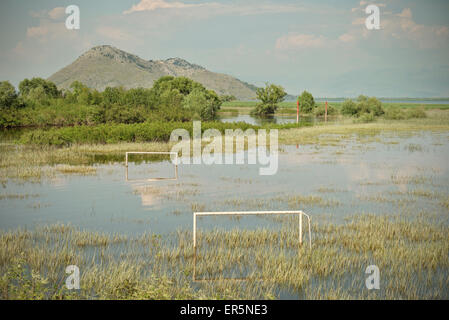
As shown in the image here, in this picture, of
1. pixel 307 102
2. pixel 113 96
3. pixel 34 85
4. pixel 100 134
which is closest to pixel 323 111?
pixel 307 102

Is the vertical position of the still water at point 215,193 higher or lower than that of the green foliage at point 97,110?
lower

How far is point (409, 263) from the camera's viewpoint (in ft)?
26.2

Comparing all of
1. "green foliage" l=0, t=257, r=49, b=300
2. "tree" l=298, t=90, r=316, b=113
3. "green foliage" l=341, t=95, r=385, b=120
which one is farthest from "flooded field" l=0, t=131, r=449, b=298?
"tree" l=298, t=90, r=316, b=113

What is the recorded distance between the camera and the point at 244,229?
399 inches

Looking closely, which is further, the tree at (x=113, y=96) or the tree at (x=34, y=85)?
the tree at (x=34, y=85)

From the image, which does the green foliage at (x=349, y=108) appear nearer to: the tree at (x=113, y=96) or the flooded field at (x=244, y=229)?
the tree at (x=113, y=96)

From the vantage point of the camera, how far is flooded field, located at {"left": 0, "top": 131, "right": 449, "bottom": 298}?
736 cm

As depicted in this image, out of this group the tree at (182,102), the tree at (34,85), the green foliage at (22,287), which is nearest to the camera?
the green foliage at (22,287)

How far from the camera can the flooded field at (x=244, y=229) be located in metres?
7.36

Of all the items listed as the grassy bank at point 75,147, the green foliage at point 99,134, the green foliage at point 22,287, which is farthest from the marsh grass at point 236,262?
the green foliage at point 99,134
